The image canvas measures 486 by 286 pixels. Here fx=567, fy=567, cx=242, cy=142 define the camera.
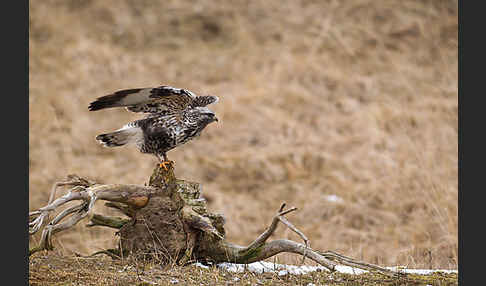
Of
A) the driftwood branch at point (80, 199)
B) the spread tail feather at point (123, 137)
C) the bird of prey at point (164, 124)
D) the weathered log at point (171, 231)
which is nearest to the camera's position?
the driftwood branch at point (80, 199)

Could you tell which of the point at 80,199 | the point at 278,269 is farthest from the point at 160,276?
the point at 278,269

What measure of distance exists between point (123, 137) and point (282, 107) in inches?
268

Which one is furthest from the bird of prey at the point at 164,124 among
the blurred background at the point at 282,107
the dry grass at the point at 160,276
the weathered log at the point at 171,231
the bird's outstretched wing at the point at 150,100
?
the blurred background at the point at 282,107

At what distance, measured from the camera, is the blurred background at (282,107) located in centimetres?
841

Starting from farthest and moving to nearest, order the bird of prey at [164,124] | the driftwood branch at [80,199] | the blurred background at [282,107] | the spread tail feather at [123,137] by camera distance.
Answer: the blurred background at [282,107]
the spread tail feather at [123,137]
the bird of prey at [164,124]
the driftwood branch at [80,199]

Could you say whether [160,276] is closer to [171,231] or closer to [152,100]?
[171,231]

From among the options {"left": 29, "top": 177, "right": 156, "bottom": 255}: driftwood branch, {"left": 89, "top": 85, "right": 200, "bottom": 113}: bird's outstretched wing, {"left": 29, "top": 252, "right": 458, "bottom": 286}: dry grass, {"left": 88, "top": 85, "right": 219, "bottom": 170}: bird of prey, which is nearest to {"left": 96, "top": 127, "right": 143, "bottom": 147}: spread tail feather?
{"left": 88, "top": 85, "right": 219, "bottom": 170}: bird of prey

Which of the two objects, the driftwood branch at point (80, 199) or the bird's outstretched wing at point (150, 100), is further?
the bird's outstretched wing at point (150, 100)

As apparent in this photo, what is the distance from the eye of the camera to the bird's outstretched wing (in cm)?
394

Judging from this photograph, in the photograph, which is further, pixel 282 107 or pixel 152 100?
pixel 282 107

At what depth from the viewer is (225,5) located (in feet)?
45.4

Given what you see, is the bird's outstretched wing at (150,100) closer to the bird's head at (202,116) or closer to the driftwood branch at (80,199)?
the bird's head at (202,116)

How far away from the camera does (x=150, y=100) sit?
4238mm

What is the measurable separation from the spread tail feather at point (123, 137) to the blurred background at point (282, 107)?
185 cm
